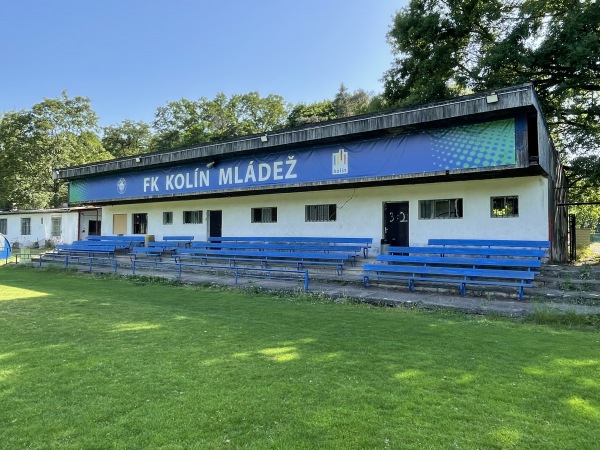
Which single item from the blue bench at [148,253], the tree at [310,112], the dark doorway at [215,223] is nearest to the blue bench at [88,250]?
the blue bench at [148,253]

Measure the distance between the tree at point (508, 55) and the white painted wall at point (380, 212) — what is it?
857 cm

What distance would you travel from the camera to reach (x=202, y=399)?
370 cm

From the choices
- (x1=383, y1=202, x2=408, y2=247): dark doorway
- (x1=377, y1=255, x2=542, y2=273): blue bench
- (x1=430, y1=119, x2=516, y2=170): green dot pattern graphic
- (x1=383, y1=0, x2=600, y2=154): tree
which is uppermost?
(x1=383, y1=0, x2=600, y2=154): tree

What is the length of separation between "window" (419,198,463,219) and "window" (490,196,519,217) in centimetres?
99

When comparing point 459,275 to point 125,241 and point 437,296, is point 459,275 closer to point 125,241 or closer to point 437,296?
point 437,296

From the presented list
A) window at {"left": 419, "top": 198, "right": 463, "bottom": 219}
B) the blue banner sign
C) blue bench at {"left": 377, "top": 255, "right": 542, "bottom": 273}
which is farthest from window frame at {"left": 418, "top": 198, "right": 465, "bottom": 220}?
blue bench at {"left": 377, "top": 255, "right": 542, "bottom": 273}

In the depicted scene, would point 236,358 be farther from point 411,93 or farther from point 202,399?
point 411,93

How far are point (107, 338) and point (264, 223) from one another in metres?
11.9

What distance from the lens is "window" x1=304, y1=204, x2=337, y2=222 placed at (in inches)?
624

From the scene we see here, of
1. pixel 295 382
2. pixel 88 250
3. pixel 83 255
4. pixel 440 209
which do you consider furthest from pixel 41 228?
pixel 295 382

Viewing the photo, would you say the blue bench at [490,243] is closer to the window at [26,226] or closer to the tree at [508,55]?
the tree at [508,55]

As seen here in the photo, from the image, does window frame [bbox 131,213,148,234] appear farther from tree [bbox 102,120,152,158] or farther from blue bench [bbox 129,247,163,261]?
tree [bbox 102,120,152,158]

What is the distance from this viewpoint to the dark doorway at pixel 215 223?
19.6m

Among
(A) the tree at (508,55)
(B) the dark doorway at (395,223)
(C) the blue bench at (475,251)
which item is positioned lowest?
(C) the blue bench at (475,251)
